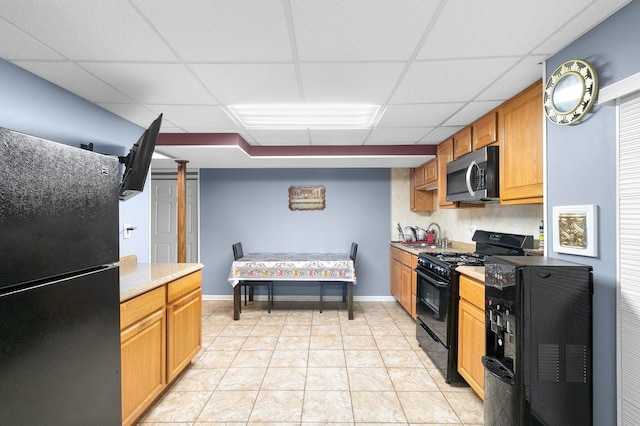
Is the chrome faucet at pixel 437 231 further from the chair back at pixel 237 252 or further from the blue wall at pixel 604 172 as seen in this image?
the blue wall at pixel 604 172

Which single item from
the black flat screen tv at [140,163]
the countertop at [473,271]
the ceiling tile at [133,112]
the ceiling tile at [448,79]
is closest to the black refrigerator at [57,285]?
the black flat screen tv at [140,163]

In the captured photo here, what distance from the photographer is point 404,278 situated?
4168 mm

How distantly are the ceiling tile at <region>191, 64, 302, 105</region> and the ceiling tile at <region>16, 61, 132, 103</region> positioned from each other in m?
0.74

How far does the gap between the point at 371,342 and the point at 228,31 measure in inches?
123

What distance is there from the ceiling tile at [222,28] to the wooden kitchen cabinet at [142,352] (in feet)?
4.87

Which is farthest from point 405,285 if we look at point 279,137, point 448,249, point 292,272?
point 279,137

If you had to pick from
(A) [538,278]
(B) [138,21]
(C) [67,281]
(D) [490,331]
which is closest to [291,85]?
(B) [138,21]

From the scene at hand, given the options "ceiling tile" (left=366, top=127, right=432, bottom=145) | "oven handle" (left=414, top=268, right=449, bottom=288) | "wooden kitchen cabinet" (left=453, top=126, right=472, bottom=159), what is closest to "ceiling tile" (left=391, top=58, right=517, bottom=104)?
"wooden kitchen cabinet" (left=453, top=126, right=472, bottom=159)

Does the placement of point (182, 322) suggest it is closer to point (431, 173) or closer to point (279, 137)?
point (279, 137)

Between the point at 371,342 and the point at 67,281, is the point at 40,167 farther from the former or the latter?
the point at 371,342

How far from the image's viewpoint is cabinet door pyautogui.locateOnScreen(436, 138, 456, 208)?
350cm

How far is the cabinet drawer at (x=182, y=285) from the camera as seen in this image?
229 cm

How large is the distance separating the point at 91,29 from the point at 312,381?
8.98 feet

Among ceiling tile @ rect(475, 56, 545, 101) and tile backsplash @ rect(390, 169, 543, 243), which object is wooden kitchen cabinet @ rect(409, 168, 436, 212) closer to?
tile backsplash @ rect(390, 169, 543, 243)
